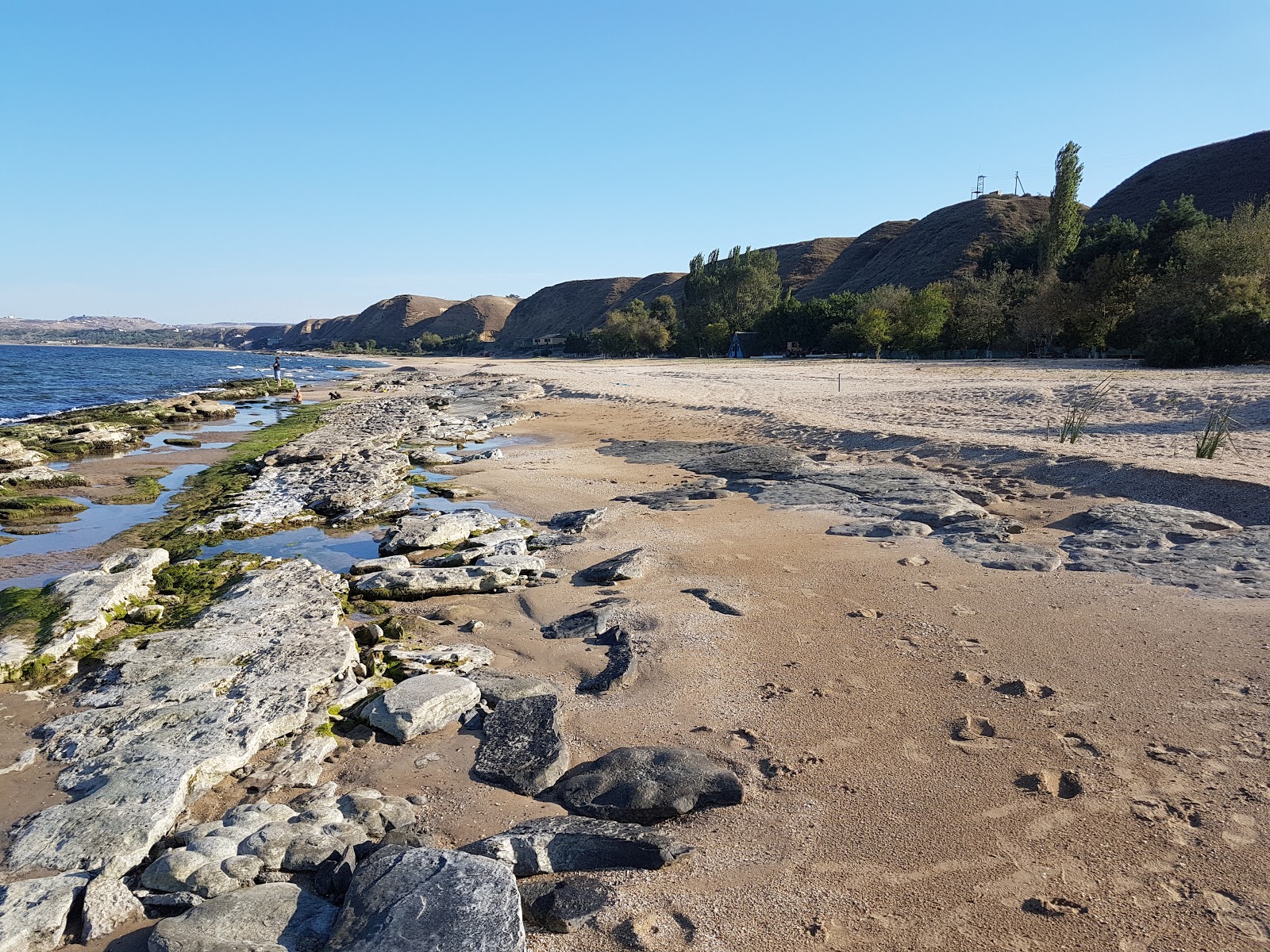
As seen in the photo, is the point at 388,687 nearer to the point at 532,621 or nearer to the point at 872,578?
the point at 532,621

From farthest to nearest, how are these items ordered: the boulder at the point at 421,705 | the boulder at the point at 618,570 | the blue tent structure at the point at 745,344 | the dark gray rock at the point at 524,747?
the blue tent structure at the point at 745,344 < the boulder at the point at 618,570 < the boulder at the point at 421,705 < the dark gray rock at the point at 524,747

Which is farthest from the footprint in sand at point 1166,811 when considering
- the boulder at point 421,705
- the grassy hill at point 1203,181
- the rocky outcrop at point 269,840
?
the grassy hill at point 1203,181

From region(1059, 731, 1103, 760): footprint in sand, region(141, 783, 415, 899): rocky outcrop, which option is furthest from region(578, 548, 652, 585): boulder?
region(1059, 731, 1103, 760): footprint in sand

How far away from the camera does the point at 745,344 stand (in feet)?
204

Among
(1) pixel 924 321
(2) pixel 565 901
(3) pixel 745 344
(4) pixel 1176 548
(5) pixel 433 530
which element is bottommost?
(2) pixel 565 901

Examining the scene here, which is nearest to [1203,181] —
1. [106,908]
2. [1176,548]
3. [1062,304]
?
[1062,304]

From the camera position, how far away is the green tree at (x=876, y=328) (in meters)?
43.7

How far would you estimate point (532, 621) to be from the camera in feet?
22.4

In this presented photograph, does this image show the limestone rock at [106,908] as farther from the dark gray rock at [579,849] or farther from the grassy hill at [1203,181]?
the grassy hill at [1203,181]

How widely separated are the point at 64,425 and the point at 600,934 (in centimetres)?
2564

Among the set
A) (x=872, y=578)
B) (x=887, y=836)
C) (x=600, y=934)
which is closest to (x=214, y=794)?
(x=600, y=934)

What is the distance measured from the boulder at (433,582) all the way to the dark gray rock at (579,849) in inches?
164

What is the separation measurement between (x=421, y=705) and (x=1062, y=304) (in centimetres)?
3737

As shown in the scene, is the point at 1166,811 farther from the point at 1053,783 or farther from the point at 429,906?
the point at 429,906
